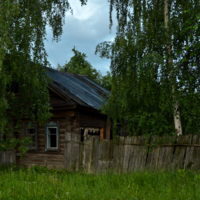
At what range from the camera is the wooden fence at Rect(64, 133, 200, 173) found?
837 centimetres

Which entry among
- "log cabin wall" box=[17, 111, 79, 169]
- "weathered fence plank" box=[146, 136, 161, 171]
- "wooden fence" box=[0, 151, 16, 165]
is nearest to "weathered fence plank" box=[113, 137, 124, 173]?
"weathered fence plank" box=[146, 136, 161, 171]

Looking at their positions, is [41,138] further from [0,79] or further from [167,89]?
[167,89]

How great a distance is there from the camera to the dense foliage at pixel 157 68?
804 centimetres

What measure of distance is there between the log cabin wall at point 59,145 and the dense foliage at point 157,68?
452 centimetres

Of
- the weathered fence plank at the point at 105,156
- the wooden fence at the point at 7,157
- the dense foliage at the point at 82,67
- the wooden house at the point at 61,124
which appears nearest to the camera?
the weathered fence plank at the point at 105,156

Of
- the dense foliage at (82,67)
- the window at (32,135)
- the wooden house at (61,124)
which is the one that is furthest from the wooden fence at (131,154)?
the dense foliage at (82,67)

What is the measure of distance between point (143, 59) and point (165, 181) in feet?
10.8

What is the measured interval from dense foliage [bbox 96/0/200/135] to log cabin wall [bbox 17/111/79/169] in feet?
14.8

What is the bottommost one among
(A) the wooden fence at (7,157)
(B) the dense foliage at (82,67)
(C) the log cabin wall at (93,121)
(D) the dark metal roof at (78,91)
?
(A) the wooden fence at (7,157)

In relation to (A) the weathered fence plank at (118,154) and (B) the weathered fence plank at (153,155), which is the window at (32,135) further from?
(B) the weathered fence plank at (153,155)

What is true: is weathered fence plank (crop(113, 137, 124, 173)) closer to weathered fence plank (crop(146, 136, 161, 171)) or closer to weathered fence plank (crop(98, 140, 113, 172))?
weathered fence plank (crop(98, 140, 113, 172))

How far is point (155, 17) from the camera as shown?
8.76 m

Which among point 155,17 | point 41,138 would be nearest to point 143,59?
point 155,17

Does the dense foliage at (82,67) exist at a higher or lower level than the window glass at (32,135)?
higher
